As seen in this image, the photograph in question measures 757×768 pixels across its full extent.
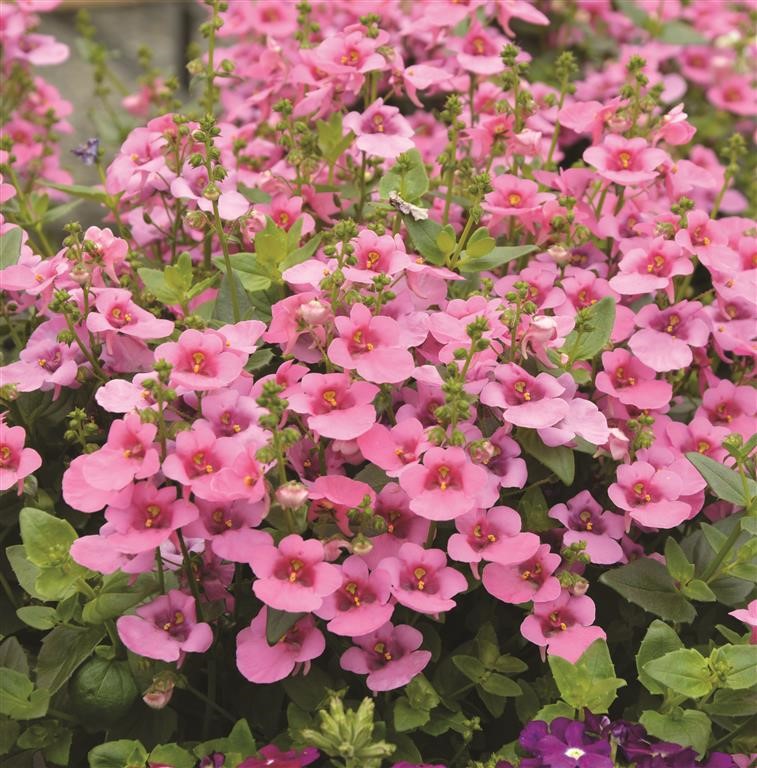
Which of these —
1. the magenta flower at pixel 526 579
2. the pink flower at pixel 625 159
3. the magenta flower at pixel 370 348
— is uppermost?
the pink flower at pixel 625 159

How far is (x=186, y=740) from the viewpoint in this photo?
54.1 inches

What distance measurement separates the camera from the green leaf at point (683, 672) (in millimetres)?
1132

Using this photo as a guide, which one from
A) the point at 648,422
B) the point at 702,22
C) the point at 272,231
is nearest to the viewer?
the point at 648,422

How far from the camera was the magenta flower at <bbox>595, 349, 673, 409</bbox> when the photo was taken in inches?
53.5

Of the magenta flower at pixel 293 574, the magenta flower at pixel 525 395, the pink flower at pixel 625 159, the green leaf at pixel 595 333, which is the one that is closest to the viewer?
the magenta flower at pixel 293 574

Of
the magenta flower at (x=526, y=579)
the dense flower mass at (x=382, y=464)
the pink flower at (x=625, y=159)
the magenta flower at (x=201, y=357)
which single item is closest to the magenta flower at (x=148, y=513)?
the dense flower mass at (x=382, y=464)

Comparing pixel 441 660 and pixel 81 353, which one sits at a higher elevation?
pixel 81 353

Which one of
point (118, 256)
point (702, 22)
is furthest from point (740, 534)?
point (702, 22)

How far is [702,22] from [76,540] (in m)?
2.24

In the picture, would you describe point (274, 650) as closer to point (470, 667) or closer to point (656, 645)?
point (470, 667)

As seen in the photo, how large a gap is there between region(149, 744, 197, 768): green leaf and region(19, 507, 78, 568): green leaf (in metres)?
0.23

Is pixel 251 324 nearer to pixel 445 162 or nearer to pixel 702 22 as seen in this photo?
pixel 445 162

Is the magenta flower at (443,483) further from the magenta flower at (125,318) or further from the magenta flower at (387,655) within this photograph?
the magenta flower at (125,318)

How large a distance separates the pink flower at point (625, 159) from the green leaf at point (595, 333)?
22 cm
